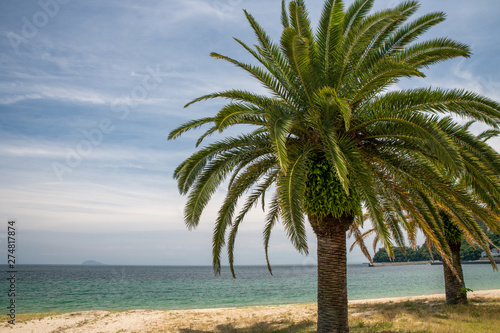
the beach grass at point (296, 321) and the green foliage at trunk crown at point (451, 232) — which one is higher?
the green foliage at trunk crown at point (451, 232)

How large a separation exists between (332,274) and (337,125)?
4.08 metres

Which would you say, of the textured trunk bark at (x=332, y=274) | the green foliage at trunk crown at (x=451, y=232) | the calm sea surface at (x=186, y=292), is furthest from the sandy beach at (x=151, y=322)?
the calm sea surface at (x=186, y=292)

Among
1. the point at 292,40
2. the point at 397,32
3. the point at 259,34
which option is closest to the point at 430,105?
the point at 397,32

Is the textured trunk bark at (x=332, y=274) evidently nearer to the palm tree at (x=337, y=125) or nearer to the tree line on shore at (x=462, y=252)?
the palm tree at (x=337, y=125)

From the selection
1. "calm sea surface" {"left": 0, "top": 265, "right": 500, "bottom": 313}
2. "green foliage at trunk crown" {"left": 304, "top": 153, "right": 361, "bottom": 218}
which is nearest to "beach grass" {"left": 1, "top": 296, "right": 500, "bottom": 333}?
"green foliage at trunk crown" {"left": 304, "top": 153, "right": 361, "bottom": 218}

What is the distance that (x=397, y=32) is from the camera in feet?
30.7

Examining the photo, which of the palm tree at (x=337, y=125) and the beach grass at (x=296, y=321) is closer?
the palm tree at (x=337, y=125)

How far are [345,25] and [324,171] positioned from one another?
4200 mm

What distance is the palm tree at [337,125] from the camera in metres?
8.18

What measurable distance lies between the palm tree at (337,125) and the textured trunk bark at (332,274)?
0.03 meters

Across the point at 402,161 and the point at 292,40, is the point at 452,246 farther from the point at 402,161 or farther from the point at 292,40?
the point at 292,40

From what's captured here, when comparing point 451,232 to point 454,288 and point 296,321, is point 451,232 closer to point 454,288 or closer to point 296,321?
point 454,288

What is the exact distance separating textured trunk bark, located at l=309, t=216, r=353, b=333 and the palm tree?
0.03 meters

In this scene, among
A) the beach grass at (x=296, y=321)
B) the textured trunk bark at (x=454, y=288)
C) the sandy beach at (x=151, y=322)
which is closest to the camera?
the beach grass at (x=296, y=321)
